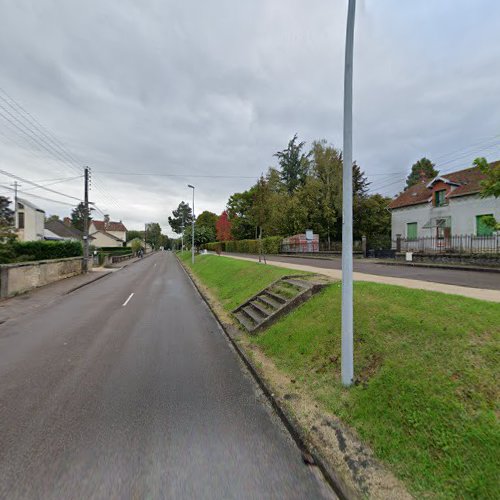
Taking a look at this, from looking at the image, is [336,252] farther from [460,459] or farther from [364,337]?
[460,459]

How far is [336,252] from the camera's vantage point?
29.7 metres

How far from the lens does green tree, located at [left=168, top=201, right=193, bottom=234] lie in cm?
10475

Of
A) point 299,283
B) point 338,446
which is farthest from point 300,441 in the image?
point 299,283

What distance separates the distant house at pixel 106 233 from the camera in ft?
243

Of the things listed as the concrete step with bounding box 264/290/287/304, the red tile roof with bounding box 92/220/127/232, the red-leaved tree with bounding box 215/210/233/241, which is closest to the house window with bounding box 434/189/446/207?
the concrete step with bounding box 264/290/287/304

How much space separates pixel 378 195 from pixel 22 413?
1684 inches

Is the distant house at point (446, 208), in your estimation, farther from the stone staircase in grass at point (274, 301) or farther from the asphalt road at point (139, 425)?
the asphalt road at point (139, 425)

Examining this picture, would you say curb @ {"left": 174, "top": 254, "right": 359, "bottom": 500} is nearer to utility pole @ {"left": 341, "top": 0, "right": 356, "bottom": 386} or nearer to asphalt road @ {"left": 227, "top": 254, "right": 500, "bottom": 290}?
utility pole @ {"left": 341, "top": 0, "right": 356, "bottom": 386}

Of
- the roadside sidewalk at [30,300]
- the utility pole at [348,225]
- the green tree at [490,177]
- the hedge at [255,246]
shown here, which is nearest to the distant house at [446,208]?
the green tree at [490,177]

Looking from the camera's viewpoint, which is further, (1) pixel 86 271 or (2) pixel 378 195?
(2) pixel 378 195

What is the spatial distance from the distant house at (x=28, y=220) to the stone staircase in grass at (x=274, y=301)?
137ft

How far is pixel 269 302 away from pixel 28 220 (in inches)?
1760

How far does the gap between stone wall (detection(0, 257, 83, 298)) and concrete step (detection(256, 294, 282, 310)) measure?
37.5 feet

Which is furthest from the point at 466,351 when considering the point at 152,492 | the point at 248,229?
the point at 248,229
